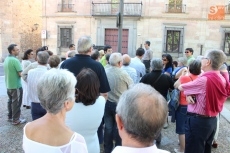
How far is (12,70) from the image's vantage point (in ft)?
17.0

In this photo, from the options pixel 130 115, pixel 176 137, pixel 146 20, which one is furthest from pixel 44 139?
pixel 146 20

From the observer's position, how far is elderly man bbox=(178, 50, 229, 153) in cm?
291

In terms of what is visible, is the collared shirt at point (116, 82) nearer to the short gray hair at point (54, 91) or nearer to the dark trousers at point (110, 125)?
the dark trousers at point (110, 125)

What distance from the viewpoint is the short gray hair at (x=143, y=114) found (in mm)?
1271

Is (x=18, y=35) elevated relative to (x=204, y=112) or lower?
elevated

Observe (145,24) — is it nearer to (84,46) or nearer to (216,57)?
(84,46)

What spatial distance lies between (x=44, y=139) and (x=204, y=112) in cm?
208

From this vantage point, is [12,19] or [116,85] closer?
[116,85]

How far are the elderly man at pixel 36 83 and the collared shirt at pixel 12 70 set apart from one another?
1.22 meters

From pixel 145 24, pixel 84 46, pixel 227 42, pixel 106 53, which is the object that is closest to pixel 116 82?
pixel 84 46

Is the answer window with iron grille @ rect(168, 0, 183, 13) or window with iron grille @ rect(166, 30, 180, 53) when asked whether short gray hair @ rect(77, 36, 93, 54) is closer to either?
window with iron grille @ rect(166, 30, 180, 53)

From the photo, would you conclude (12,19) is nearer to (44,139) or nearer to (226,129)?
(226,129)

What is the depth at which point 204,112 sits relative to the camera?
2982 mm

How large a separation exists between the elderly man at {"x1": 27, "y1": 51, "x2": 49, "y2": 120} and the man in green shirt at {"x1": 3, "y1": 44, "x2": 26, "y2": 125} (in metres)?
1.23
